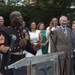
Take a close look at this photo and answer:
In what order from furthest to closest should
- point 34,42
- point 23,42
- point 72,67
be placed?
point 34,42
point 72,67
point 23,42

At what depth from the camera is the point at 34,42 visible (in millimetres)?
9703

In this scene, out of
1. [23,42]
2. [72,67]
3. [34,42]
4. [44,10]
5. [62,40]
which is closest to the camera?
[23,42]

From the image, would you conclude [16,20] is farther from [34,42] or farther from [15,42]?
[34,42]

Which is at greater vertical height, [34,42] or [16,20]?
[16,20]

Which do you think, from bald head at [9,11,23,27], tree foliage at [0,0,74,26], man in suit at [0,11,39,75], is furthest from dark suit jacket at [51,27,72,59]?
tree foliage at [0,0,74,26]

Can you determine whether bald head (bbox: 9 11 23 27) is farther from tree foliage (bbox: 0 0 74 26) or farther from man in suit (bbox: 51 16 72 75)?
tree foliage (bbox: 0 0 74 26)

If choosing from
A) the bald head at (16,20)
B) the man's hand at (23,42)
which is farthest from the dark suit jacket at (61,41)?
the man's hand at (23,42)

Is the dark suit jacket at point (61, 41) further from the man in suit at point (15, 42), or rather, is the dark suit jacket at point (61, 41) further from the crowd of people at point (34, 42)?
the man in suit at point (15, 42)

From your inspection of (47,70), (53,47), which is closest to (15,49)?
(47,70)

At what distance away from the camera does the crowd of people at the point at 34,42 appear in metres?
5.62

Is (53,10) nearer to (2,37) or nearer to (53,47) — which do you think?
(53,47)

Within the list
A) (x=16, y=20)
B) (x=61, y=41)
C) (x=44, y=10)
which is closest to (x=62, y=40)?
(x=61, y=41)

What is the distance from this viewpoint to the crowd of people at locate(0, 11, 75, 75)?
562 centimetres

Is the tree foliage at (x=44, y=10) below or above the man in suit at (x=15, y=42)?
below
